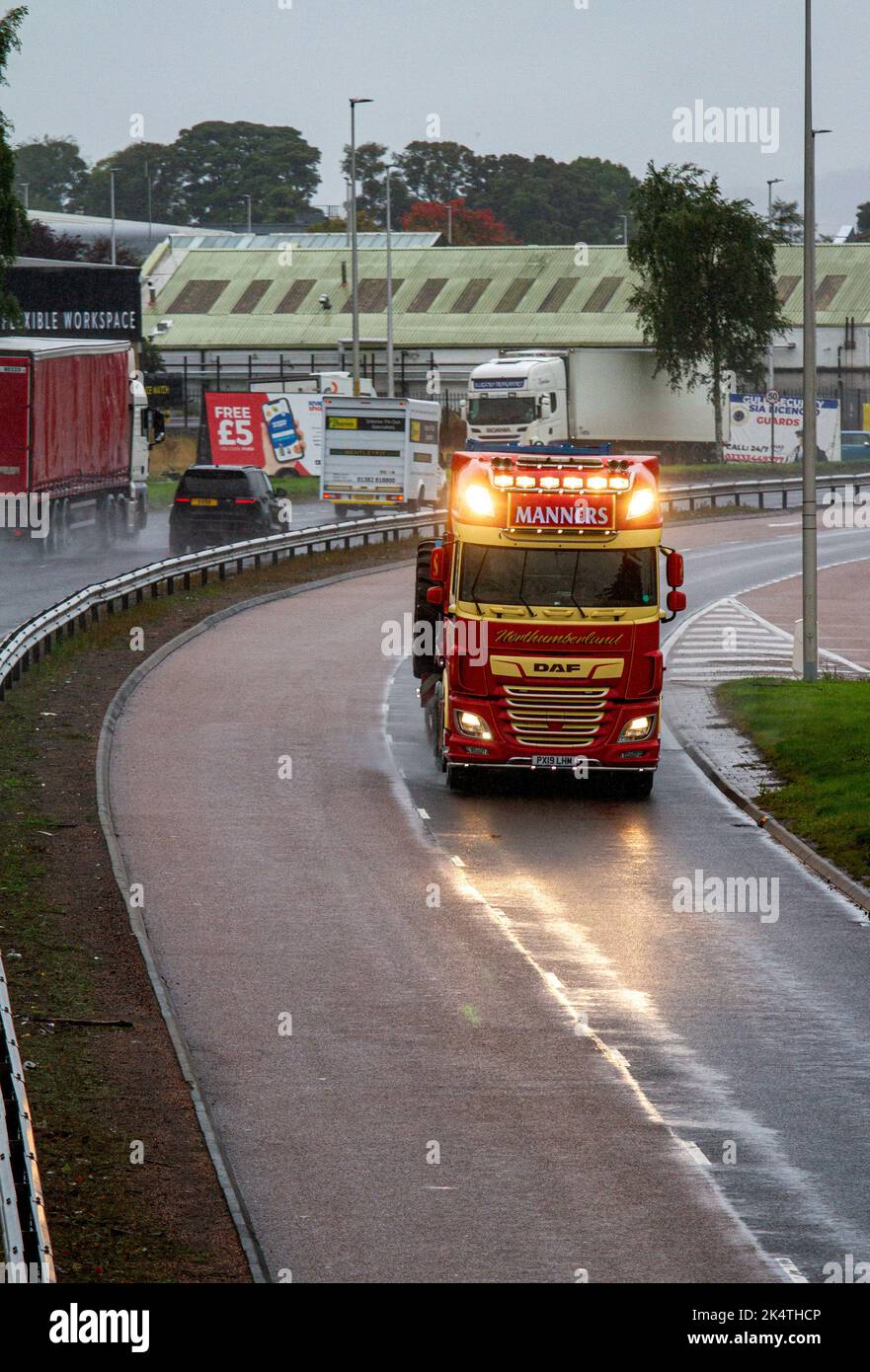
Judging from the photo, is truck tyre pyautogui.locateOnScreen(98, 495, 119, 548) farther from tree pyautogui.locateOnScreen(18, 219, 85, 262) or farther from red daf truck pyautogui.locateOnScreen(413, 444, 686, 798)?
tree pyautogui.locateOnScreen(18, 219, 85, 262)

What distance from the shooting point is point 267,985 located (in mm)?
13891

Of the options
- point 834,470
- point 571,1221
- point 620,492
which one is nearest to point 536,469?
point 620,492

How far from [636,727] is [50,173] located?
618ft

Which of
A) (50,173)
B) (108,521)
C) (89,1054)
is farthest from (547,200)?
(89,1054)

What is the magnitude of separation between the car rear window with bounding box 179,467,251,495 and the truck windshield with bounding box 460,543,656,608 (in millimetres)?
23537

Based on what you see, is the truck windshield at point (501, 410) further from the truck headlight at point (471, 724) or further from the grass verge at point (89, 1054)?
the truck headlight at point (471, 724)

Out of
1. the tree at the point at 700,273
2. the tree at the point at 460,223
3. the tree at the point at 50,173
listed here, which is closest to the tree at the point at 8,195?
the tree at the point at 700,273

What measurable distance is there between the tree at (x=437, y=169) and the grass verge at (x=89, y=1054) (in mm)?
158757

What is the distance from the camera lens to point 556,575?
818 inches

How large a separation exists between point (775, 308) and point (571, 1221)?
6552 cm

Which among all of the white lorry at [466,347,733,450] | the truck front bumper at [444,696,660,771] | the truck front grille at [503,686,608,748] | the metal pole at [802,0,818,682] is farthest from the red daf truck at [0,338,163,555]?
the truck front grille at [503,686,608,748]

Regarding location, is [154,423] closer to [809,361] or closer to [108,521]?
[108,521]

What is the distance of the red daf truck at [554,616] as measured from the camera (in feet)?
66.8
